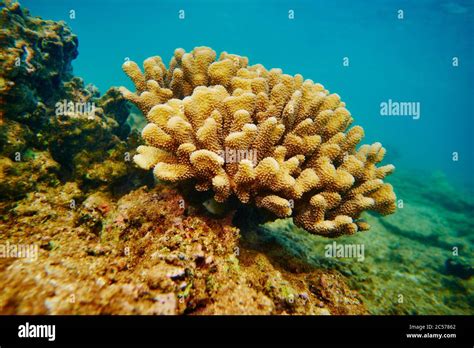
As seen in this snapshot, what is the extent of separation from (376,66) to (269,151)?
404 feet

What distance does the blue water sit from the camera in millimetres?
45219

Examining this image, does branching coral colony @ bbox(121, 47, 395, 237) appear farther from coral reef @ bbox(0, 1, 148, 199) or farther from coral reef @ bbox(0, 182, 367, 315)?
coral reef @ bbox(0, 1, 148, 199)

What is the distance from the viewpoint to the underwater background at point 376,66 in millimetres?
5910

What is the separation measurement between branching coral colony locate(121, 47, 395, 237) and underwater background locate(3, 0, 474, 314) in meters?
0.98

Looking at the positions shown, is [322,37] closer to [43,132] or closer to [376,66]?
[376,66]

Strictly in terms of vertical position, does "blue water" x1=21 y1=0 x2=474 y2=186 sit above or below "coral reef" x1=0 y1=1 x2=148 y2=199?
above

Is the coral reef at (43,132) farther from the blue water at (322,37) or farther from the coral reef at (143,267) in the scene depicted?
the blue water at (322,37)

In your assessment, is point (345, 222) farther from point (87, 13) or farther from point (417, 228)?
point (87, 13)

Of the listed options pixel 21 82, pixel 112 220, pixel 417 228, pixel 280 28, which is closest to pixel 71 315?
pixel 112 220

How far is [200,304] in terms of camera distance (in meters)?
2.23

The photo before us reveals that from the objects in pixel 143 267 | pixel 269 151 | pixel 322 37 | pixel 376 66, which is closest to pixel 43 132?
pixel 143 267

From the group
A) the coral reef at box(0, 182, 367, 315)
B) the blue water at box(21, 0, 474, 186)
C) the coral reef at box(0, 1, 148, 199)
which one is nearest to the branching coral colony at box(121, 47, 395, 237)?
the coral reef at box(0, 182, 367, 315)

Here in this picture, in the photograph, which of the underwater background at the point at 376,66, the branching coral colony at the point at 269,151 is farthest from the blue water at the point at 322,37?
the branching coral colony at the point at 269,151
